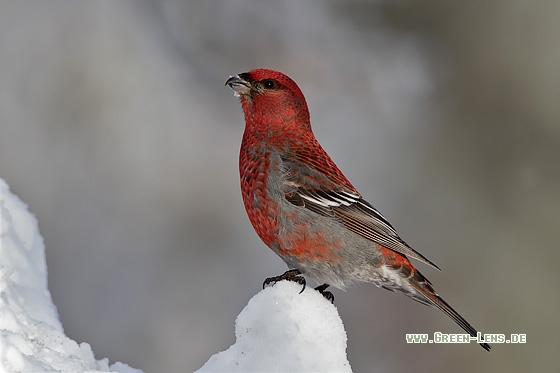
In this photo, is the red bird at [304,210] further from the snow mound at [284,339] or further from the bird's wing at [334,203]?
the snow mound at [284,339]

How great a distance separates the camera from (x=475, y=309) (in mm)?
4512

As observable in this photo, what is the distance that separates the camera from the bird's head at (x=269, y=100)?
10.3 feet

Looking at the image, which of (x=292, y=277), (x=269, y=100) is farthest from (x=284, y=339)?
(x=269, y=100)

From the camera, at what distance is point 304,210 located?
116 inches

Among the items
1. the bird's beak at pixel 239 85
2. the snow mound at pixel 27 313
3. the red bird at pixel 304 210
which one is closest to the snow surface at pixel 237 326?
the snow mound at pixel 27 313

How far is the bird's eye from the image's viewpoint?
125 inches

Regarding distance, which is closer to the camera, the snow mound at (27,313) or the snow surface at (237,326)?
the snow mound at (27,313)

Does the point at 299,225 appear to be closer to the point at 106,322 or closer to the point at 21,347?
the point at 21,347

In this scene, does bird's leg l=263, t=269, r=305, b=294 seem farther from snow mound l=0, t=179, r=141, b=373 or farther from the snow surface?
snow mound l=0, t=179, r=141, b=373

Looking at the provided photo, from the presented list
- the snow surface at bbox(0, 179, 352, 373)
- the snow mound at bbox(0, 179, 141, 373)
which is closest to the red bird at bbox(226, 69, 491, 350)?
the snow surface at bbox(0, 179, 352, 373)

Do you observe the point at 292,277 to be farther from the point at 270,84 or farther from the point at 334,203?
the point at 270,84

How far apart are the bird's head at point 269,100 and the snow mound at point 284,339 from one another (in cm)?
116

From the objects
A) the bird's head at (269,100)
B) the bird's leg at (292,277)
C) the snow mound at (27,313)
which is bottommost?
the snow mound at (27,313)

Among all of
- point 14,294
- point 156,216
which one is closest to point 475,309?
point 156,216
